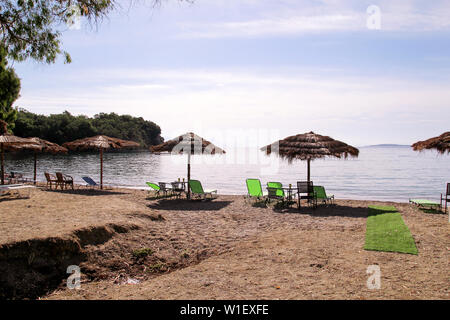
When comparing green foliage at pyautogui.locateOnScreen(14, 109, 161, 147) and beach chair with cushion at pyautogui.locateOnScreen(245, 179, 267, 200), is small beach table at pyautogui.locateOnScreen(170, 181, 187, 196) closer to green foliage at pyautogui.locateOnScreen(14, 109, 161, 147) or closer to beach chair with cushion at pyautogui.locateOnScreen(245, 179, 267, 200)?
beach chair with cushion at pyautogui.locateOnScreen(245, 179, 267, 200)

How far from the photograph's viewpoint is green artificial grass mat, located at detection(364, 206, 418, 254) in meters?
5.77

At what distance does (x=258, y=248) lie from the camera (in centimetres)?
600

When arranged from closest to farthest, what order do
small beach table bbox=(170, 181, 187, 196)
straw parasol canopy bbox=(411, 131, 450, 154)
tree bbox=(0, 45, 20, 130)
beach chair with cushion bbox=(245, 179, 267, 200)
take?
1. straw parasol canopy bbox=(411, 131, 450, 154)
2. tree bbox=(0, 45, 20, 130)
3. beach chair with cushion bbox=(245, 179, 267, 200)
4. small beach table bbox=(170, 181, 187, 196)

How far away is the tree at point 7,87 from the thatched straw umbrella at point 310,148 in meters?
8.80

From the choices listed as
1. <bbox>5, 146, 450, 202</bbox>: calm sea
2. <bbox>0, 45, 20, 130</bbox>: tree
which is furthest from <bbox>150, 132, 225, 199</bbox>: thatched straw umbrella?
<bbox>5, 146, 450, 202</bbox>: calm sea

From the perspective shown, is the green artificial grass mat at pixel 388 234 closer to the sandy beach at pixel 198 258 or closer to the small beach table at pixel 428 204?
the sandy beach at pixel 198 258

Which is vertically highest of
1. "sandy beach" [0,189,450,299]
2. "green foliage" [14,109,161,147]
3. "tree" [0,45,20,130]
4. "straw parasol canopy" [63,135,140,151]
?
"green foliage" [14,109,161,147]

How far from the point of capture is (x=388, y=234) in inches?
265

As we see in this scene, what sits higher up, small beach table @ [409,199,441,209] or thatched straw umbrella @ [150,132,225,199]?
thatched straw umbrella @ [150,132,225,199]

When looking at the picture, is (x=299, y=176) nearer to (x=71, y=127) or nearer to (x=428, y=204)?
(x=428, y=204)

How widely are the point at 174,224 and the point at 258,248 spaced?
2.61m

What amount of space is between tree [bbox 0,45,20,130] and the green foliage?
4216cm

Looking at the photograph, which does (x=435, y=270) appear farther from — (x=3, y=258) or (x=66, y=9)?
(x=66, y=9)

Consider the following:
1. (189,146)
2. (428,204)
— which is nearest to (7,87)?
Result: (189,146)
